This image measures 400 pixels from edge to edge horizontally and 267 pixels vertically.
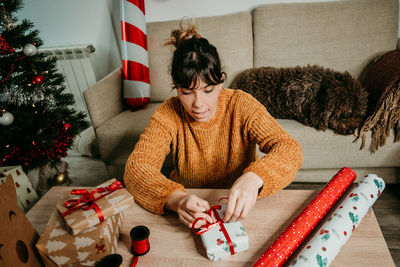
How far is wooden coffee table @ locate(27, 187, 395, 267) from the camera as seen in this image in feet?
1.92

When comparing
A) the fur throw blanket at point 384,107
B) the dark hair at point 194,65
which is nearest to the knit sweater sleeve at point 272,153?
the dark hair at point 194,65

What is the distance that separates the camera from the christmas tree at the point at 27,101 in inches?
52.2

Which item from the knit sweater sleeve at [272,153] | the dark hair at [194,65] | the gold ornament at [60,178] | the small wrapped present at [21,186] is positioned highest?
the dark hair at [194,65]

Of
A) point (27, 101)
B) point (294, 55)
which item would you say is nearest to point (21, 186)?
point (27, 101)

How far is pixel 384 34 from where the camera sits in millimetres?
1685

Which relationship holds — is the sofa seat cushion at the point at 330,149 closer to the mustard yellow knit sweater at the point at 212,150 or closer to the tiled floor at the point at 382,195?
A: the tiled floor at the point at 382,195

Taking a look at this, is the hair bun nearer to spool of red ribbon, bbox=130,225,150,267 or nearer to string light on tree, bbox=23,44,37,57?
spool of red ribbon, bbox=130,225,150,267

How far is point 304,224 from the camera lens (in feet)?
2.04

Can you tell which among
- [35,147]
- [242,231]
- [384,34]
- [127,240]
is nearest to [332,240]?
[242,231]

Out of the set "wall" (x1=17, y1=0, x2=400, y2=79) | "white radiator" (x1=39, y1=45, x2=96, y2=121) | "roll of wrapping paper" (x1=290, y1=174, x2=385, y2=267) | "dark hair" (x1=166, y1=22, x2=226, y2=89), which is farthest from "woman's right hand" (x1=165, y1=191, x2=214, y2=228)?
"white radiator" (x1=39, y1=45, x2=96, y2=121)

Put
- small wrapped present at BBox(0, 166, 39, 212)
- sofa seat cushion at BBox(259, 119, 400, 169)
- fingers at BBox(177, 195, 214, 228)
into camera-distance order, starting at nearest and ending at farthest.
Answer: fingers at BBox(177, 195, 214, 228)
small wrapped present at BBox(0, 166, 39, 212)
sofa seat cushion at BBox(259, 119, 400, 169)

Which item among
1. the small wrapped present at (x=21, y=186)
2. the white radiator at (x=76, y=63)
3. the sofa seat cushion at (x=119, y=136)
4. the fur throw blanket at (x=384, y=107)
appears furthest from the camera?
the white radiator at (x=76, y=63)

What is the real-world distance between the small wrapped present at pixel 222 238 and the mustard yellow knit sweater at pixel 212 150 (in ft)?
0.48

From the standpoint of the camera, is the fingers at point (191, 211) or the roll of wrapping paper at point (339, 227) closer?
the roll of wrapping paper at point (339, 227)
